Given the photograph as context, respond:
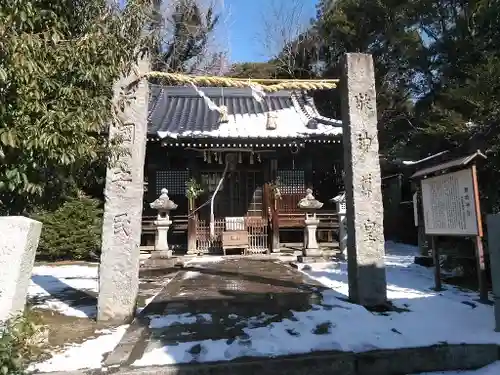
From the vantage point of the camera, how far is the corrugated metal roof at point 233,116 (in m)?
12.7

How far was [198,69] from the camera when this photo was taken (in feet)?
76.7

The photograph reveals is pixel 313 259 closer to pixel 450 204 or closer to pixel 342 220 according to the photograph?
pixel 342 220

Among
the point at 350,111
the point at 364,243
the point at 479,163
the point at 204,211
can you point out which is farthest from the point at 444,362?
the point at 204,211

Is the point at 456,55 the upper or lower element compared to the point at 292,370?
upper

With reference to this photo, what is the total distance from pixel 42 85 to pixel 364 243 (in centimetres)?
431

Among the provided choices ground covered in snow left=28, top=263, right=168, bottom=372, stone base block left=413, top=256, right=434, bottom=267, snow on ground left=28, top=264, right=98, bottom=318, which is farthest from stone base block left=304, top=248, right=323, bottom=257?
snow on ground left=28, top=264, right=98, bottom=318

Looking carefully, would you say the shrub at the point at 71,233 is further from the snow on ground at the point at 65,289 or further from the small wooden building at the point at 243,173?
the small wooden building at the point at 243,173

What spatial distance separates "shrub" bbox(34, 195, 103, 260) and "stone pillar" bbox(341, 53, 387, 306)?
8598 millimetres

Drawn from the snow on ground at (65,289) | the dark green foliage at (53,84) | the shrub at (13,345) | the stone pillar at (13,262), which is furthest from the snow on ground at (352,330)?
the dark green foliage at (53,84)

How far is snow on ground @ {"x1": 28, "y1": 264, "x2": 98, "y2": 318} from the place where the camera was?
17.7 ft

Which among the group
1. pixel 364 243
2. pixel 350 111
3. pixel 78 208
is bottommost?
pixel 364 243

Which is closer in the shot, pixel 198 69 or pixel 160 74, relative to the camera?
pixel 160 74

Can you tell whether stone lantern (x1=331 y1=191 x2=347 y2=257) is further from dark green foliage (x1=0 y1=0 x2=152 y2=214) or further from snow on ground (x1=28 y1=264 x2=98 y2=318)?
dark green foliage (x1=0 y1=0 x2=152 y2=214)

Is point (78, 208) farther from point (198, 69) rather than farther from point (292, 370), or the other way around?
point (198, 69)
